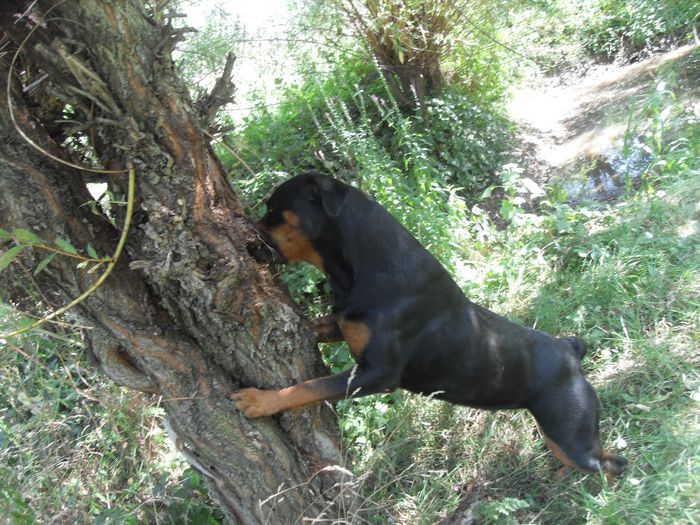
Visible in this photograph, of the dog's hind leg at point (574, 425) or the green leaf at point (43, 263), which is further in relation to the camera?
the dog's hind leg at point (574, 425)

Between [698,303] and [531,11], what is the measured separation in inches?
236

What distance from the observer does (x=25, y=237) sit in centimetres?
192

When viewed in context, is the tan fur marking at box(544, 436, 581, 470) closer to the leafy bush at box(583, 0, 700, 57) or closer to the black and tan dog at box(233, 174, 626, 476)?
the black and tan dog at box(233, 174, 626, 476)

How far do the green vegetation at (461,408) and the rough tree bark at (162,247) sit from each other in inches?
12.0

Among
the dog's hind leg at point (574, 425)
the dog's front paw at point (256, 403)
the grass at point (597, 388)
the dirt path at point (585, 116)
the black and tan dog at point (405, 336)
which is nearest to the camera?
the dog's front paw at point (256, 403)

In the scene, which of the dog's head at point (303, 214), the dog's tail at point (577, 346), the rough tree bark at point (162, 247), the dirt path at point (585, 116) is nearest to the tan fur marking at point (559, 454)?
the dog's tail at point (577, 346)

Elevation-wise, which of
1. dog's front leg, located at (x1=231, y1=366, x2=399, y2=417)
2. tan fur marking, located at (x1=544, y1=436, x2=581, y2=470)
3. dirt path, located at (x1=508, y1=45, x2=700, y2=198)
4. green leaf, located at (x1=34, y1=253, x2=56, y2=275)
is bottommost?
tan fur marking, located at (x1=544, y1=436, x2=581, y2=470)

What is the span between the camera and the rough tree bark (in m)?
2.08

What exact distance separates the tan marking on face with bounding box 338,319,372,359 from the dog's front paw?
480 mm

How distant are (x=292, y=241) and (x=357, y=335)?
590 mm

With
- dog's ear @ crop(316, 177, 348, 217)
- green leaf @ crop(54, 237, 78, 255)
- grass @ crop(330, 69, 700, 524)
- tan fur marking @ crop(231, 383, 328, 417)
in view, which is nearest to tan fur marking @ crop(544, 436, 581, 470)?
grass @ crop(330, 69, 700, 524)

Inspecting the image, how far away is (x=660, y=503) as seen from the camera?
265 centimetres

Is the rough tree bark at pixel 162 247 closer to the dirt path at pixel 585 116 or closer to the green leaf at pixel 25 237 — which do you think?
the green leaf at pixel 25 237

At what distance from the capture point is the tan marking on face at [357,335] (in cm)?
276
